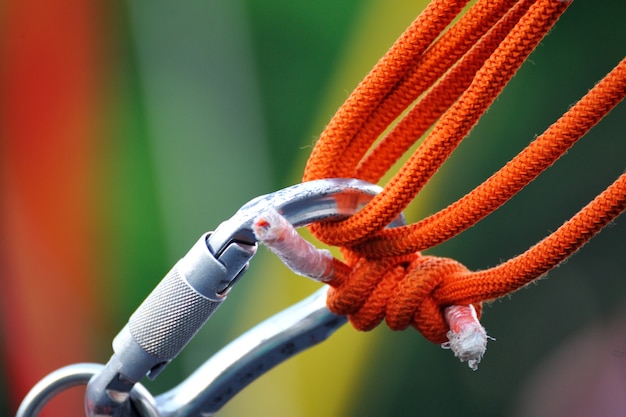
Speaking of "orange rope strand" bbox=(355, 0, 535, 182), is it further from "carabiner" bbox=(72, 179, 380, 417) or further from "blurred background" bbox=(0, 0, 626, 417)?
"blurred background" bbox=(0, 0, 626, 417)

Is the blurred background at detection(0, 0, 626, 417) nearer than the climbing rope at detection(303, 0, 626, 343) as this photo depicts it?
No

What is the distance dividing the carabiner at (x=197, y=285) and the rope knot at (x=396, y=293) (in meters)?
0.03

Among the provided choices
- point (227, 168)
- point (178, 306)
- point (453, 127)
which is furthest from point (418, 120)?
point (227, 168)

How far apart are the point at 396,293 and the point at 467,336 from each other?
0.05 m

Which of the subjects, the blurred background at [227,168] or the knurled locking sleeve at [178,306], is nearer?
the knurled locking sleeve at [178,306]

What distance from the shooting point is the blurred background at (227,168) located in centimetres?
63

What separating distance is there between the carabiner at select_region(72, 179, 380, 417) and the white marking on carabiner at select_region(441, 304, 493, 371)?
2.7 inches

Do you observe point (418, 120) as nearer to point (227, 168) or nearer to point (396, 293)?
point (396, 293)

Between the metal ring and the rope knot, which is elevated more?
the rope knot

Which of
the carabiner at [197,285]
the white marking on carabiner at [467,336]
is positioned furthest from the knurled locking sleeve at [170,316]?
the white marking on carabiner at [467,336]

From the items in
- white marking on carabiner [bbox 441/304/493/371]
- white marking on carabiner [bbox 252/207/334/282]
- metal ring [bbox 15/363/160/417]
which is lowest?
metal ring [bbox 15/363/160/417]

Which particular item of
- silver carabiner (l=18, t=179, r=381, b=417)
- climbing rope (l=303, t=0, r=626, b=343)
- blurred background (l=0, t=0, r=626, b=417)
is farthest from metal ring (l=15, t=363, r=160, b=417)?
blurred background (l=0, t=0, r=626, b=417)

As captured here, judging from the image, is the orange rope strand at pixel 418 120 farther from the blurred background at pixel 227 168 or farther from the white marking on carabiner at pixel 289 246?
the blurred background at pixel 227 168

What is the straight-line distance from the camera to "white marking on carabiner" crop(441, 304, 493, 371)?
1.06ft
